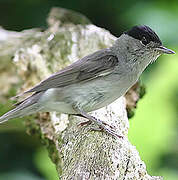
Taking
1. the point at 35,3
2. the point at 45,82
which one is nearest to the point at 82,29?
the point at 35,3

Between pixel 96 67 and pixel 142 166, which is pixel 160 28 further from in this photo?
pixel 142 166

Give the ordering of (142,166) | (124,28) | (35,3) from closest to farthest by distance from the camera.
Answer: (142,166)
(124,28)
(35,3)

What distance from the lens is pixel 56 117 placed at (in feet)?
14.2

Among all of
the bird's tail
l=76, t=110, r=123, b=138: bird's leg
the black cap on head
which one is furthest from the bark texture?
the black cap on head

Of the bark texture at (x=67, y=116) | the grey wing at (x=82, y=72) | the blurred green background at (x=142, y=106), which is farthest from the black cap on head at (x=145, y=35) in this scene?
the blurred green background at (x=142, y=106)

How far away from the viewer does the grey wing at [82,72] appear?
385cm

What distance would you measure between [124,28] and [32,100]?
1930 mm

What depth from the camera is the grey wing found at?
3.85 metres

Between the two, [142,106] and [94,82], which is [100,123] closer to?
[94,82]

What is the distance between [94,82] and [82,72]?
16cm

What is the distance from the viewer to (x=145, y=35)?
12.8ft

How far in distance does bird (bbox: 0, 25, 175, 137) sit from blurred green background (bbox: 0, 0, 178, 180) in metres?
0.92

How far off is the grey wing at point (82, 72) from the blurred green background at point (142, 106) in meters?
1.00

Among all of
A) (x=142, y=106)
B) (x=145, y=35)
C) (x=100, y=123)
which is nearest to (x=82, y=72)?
(x=100, y=123)
